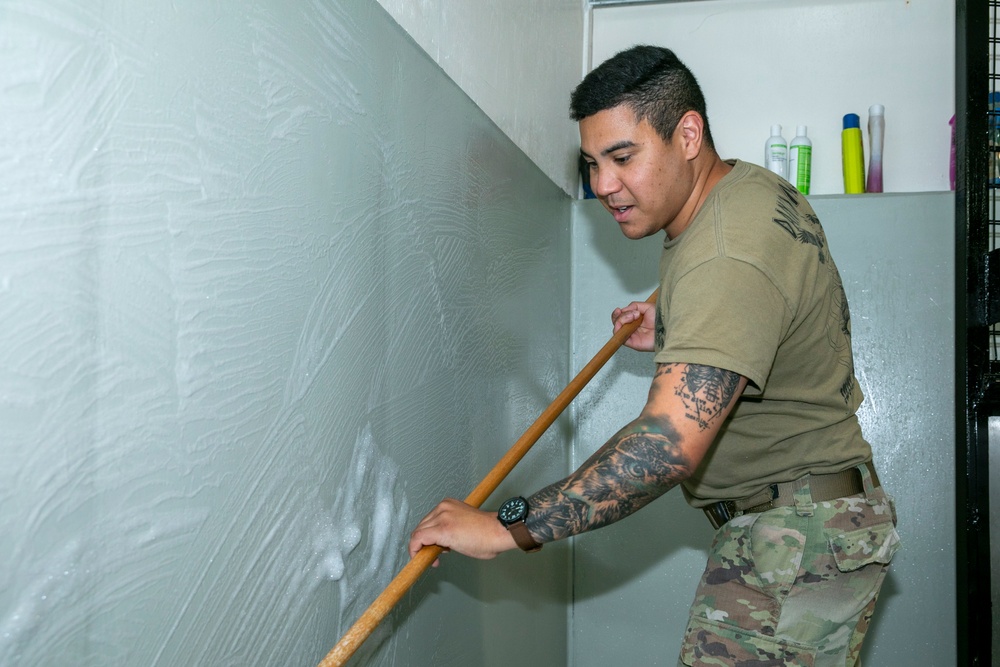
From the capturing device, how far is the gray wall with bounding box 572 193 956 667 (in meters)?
2.14

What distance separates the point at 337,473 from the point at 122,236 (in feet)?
1.46

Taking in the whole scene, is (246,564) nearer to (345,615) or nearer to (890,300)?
(345,615)

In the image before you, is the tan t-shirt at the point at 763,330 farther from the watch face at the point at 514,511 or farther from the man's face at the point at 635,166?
the watch face at the point at 514,511

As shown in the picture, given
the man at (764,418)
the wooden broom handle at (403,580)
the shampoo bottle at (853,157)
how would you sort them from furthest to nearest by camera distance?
the shampoo bottle at (853,157)
the man at (764,418)
the wooden broom handle at (403,580)

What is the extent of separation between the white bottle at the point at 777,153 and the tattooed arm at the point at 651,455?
4.82 ft

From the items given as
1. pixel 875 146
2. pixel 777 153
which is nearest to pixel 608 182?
pixel 777 153

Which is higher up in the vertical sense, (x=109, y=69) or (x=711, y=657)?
(x=109, y=69)

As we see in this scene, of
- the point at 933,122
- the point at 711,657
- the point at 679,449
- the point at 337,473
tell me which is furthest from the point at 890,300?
the point at 337,473

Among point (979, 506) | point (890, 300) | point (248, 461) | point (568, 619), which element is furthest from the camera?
point (568, 619)

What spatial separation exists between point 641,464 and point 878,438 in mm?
1463

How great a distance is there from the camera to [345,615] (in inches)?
41.7

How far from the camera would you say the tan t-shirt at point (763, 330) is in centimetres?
98

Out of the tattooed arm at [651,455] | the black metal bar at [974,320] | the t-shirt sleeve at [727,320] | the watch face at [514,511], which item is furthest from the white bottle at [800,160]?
the watch face at [514,511]

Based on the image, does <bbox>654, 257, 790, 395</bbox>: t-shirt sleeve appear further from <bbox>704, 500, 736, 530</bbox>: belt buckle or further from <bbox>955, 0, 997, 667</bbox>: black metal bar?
<bbox>955, 0, 997, 667</bbox>: black metal bar
